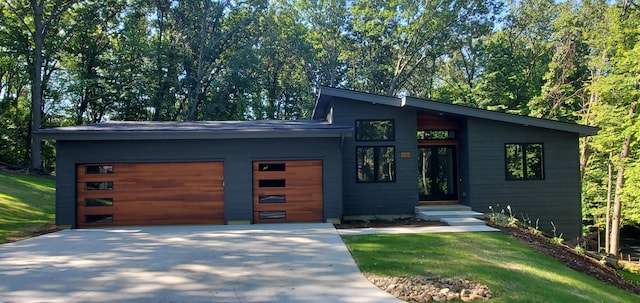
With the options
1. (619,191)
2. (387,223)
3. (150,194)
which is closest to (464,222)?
(387,223)

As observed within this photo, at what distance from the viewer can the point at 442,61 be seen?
2877cm

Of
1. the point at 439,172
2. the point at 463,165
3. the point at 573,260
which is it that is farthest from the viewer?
the point at 439,172

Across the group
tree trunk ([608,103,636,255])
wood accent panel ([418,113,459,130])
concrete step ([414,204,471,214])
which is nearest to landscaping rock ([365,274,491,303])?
concrete step ([414,204,471,214])

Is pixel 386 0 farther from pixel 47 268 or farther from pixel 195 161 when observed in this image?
pixel 47 268

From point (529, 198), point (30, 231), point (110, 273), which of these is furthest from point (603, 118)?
point (30, 231)

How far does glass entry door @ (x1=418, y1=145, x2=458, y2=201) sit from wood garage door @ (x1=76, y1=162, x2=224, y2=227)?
5945 millimetres

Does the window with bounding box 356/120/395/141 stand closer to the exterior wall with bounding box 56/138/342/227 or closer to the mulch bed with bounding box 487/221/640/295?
the exterior wall with bounding box 56/138/342/227

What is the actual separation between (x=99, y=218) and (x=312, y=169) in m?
5.60

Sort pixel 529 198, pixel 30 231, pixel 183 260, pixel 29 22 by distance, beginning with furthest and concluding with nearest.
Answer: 1. pixel 29 22
2. pixel 529 198
3. pixel 30 231
4. pixel 183 260

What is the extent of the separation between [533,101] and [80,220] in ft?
64.2

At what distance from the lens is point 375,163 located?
1112 cm

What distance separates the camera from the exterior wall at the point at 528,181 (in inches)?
427

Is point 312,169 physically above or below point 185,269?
above

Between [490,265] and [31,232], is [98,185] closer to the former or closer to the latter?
[31,232]
